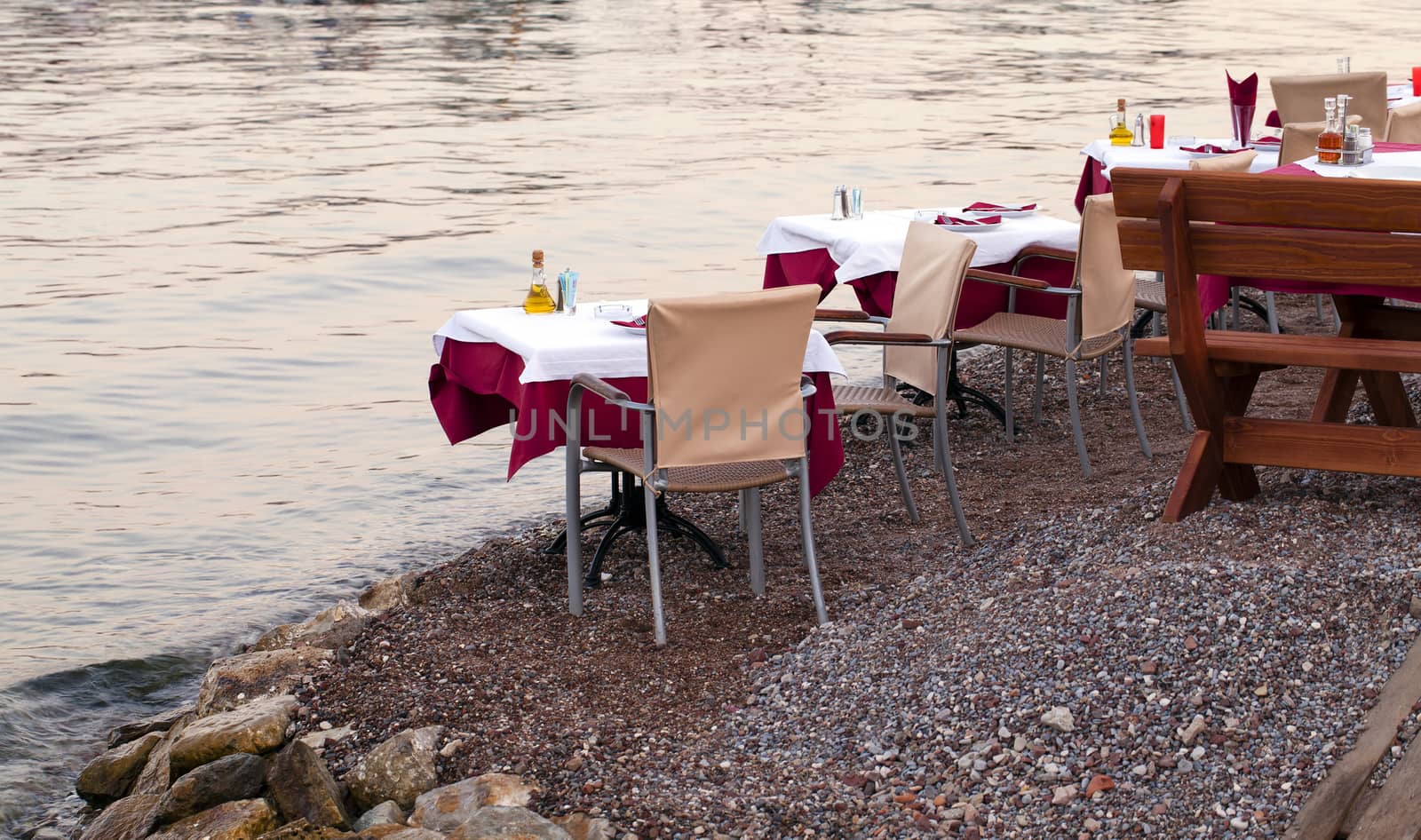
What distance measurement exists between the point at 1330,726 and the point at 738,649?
5.91ft

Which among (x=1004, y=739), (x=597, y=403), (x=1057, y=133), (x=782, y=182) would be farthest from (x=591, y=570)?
(x=1057, y=133)

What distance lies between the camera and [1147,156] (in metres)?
8.29

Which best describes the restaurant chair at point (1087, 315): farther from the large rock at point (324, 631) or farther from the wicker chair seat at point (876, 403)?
the large rock at point (324, 631)

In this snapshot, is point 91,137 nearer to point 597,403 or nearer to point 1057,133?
point 1057,133

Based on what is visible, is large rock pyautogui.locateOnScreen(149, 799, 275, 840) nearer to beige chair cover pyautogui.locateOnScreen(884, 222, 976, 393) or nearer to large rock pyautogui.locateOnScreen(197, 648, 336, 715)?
large rock pyautogui.locateOnScreen(197, 648, 336, 715)

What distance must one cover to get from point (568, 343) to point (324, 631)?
1.33 metres

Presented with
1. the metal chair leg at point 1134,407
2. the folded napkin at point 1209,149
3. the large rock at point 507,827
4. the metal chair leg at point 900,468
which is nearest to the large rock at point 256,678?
the large rock at point 507,827

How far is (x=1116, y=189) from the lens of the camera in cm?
478

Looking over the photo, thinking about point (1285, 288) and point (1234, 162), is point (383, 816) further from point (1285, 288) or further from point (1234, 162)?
point (1234, 162)

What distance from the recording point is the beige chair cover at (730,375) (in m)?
4.63

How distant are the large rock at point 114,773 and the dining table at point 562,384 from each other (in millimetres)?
1405

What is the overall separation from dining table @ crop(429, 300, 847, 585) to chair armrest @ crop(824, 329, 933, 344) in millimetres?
143

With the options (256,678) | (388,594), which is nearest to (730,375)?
(256,678)

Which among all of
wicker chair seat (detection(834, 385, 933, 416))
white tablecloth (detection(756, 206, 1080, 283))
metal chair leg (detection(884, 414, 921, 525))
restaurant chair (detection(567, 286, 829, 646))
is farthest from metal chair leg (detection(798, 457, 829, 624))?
white tablecloth (detection(756, 206, 1080, 283))
